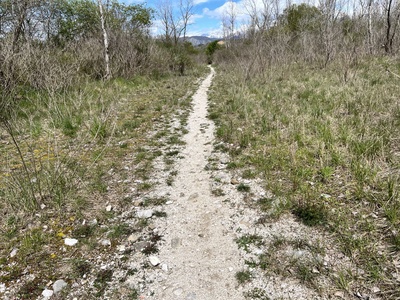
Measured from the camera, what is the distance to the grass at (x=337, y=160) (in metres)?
2.63

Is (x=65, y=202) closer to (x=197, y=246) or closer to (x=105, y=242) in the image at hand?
(x=105, y=242)

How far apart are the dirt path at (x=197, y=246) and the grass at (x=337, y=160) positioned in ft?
2.39

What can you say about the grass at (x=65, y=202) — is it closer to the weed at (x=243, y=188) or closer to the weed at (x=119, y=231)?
the weed at (x=119, y=231)

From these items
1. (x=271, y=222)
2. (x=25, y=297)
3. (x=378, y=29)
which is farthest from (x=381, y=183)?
(x=378, y=29)

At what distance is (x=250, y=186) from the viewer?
405cm

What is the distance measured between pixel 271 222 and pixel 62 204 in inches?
118

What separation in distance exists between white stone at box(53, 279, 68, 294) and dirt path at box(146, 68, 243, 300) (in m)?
0.95

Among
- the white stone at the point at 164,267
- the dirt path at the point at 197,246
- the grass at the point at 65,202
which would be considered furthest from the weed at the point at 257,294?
the grass at the point at 65,202

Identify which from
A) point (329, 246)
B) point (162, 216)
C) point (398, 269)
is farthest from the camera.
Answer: point (162, 216)

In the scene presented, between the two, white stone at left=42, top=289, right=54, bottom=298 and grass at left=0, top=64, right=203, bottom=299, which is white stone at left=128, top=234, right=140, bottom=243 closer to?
grass at left=0, top=64, right=203, bottom=299

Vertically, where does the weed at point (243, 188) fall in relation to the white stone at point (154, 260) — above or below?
above

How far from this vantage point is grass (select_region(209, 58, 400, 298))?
2631 mm

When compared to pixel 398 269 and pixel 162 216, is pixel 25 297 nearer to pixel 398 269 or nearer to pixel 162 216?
pixel 162 216

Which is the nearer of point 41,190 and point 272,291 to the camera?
point 272,291
